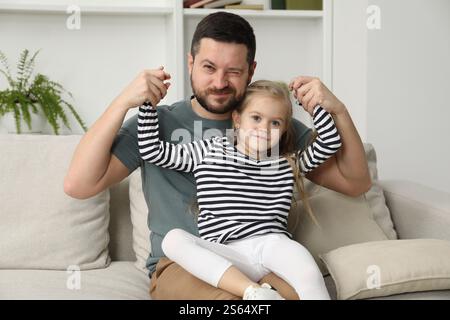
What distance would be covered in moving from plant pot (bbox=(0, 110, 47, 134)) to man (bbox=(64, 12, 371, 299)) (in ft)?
4.75

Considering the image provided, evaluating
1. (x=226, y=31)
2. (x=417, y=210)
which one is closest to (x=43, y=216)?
(x=226, y=31)

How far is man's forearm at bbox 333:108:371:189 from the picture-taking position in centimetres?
188

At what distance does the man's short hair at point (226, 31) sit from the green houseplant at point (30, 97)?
152 centimetres

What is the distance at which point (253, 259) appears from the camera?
5.67 ft

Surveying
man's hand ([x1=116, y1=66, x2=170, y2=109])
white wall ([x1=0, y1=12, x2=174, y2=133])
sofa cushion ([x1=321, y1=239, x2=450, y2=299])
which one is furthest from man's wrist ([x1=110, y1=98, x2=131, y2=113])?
white wall ([x1=0, y1=12, x2=174, y2=133])

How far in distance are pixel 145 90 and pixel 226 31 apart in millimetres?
269

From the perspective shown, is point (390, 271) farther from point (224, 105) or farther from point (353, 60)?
point (353, 60)

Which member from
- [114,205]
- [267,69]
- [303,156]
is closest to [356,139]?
[303,156]

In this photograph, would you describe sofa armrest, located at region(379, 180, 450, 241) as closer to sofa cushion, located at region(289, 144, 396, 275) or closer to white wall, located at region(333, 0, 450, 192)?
sofa cushion, located at region(289, 144, 396, 275)

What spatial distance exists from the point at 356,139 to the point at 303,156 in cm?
14

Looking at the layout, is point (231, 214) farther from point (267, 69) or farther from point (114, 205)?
point (267, 69)

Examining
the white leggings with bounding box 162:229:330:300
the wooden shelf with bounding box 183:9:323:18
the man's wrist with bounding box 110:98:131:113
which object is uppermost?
the wooden shelf with bounding box 183:9:323:18

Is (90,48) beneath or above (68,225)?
above

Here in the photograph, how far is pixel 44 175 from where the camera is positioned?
Result: 6.80 ft
